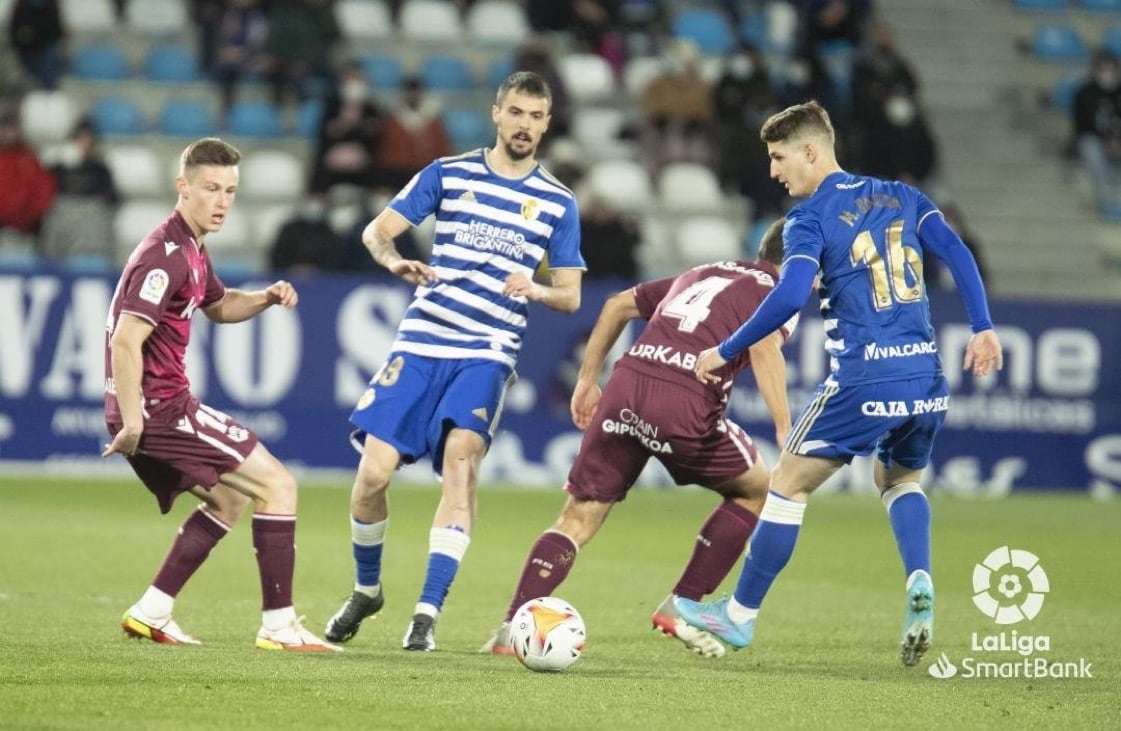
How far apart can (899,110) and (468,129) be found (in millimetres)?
4627

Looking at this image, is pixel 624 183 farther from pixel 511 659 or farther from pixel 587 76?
pixel 511 659

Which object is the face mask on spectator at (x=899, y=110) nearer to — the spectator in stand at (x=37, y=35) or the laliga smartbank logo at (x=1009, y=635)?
the spectator in stand at (x=37, y=35)

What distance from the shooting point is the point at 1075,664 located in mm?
7383

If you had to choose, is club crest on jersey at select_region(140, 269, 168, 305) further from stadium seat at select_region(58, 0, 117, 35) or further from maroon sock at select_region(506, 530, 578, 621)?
stadium seat at select_region(58, 0, 117, 35)

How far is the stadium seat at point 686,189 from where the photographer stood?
64.0ft

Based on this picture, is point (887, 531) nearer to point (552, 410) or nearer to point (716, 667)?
point (552, 410)

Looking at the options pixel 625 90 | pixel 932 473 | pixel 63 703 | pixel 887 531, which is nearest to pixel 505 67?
pixel 625 90

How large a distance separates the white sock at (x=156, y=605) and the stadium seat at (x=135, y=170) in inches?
446

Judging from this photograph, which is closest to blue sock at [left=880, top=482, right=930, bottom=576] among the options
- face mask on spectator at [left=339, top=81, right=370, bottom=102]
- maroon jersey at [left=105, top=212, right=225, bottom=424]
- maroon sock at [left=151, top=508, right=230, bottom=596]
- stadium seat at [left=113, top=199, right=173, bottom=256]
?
maroon sock at [left=151, top=508, right=230, bottom=596]

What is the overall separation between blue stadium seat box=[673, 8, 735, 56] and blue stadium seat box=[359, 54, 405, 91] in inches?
136

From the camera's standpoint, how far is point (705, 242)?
19.0 metres

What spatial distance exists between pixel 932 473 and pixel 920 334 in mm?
9133

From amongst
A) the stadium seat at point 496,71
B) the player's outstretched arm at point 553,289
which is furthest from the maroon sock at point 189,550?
the stadium seat at point 496,71

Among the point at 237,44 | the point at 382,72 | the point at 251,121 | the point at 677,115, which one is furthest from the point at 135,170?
the point at 677,115
